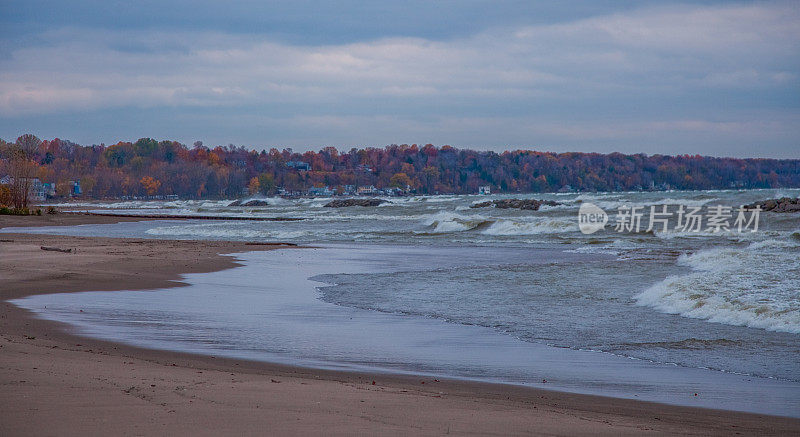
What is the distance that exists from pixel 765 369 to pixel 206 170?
175 meters

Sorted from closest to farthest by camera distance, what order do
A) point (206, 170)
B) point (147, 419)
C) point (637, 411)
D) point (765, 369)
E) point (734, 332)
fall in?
point (147, 419), point (637, 411), point (765, 369), point (734, 332), point (206, 170)

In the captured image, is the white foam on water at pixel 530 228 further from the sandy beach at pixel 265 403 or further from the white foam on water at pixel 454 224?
the sandy beach at pixel 265 403

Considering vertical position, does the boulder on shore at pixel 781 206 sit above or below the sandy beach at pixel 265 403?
above

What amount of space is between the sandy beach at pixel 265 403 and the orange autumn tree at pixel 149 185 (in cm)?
16967

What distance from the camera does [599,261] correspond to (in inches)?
762

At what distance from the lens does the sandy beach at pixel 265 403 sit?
13.6ft

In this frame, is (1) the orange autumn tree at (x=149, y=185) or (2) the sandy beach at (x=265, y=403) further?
(1) the orange autumn tree at (x=149, y=185)

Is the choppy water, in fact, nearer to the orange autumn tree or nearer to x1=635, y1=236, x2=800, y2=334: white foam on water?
x1=635, y1=236, x2=800, y2=334: white foam on water

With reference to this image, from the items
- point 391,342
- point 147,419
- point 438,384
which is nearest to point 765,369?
point 438,384

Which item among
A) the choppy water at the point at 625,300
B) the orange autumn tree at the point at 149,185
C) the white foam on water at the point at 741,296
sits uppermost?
the orange autumn tree at the point at 149,185

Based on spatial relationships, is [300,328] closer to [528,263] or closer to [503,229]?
[528,263]

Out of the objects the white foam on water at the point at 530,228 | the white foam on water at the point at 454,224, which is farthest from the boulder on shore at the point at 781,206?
the white foam on water at the point at 454,224

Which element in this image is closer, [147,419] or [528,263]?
[147,419]

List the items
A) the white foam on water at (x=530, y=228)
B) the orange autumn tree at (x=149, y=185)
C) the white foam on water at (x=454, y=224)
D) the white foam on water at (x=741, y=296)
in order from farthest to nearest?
1. the orange autumn tree at (x=149, y=185)
2. the white foam on water at (x=454, y=224)
3. the white foam on water at (x=530, y=228)
4. the white foam on water at (x=741, y=296)
